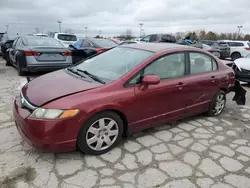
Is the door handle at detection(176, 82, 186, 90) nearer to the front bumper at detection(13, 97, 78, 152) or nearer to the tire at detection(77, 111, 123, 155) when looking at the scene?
the tire at detection(77, 111, 123, 155)

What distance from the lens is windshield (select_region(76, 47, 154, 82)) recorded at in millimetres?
3324

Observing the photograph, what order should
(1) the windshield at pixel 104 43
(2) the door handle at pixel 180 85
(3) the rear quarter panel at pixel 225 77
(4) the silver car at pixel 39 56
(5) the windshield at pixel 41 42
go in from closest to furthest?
(2) the door handle at pixel 180 85 < (3) the rear quarter panel at pixel 225 77 < (4) the silver car at pixel 39 56 < (5) the windshield at pixel 41 42 < (1) the windshield at pixel 104 43

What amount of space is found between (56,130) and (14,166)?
0.71m

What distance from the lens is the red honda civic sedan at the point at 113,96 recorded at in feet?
8.86

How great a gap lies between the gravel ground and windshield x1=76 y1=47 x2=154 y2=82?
1048 mm

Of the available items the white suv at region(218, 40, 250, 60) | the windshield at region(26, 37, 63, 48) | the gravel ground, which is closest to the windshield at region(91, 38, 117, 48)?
the windshield at region(26, 37, 63, 48)

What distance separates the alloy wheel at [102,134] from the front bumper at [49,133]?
0.23 m

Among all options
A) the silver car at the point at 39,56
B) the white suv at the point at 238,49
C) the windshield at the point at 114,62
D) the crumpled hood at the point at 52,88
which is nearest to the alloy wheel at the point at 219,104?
the windshield at the point at 114,62

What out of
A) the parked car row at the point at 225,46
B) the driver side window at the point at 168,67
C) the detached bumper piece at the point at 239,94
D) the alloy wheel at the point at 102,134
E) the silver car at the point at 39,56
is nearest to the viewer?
the alloy wheel at the point at 102,134

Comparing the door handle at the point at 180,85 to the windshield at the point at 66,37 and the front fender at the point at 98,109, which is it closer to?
the front fender at the point at 98,109

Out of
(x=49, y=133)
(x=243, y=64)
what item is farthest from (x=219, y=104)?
(x=243, y=64)

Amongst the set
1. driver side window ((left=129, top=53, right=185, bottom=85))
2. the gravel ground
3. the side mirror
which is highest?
driver side window ((left=129, top=53, right=185, bottom=85))

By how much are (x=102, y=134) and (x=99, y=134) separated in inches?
1.7

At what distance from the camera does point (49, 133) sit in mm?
2645
